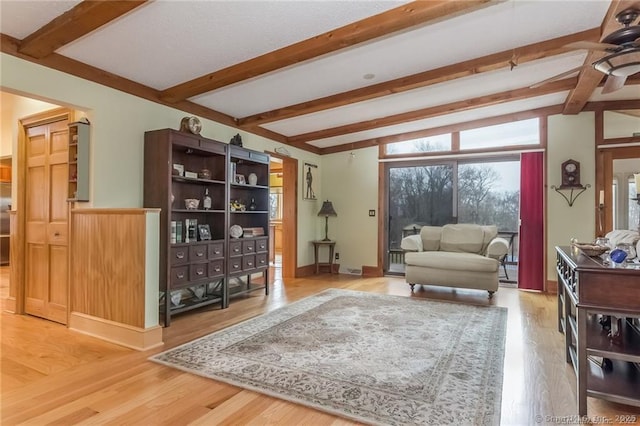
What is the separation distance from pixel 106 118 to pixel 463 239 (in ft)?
15.5

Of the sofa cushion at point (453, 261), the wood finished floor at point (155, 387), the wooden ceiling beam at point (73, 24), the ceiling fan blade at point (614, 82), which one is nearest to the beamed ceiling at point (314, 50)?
the wooden ceiling beam at point (73, 24)

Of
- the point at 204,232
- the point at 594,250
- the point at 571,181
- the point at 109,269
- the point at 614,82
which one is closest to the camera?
the point at 594,250

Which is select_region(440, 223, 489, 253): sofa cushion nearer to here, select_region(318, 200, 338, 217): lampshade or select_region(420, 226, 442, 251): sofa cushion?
select_region(420, 226, 442, 251): sofa cushion

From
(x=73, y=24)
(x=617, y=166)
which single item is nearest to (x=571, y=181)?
(x=617, y=166)

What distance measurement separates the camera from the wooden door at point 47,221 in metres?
3.51

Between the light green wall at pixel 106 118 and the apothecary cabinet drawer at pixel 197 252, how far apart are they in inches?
27.6

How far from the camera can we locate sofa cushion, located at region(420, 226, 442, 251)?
5.50 metres

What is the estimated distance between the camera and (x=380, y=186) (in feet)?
21.3

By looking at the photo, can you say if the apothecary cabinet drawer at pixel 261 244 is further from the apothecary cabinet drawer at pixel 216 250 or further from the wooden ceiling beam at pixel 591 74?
the wooden ceiling beam at pixel 591 74

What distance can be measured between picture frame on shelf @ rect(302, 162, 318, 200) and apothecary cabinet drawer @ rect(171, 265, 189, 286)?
3.16 meters

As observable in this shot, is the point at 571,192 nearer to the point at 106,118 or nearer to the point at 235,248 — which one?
the point at 235,248

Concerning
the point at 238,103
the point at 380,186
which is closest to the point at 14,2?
the point at 238,103

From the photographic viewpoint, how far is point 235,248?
169 inches

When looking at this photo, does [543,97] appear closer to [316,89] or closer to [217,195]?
[316,89]
